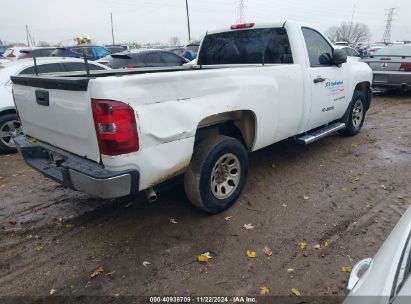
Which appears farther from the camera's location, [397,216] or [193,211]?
[193,211]

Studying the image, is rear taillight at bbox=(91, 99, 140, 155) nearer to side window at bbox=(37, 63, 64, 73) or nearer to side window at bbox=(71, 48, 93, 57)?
side window at bbox=(71, 48, 93, 57)

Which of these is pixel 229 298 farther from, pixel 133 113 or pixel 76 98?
pixel 76 98

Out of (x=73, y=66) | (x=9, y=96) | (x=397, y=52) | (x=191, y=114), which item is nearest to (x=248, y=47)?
(x=191, y=114)

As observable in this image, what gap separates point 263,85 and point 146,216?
1998 mm

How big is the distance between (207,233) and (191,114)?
1.25 metres

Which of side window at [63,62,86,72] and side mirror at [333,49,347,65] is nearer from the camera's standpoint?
side mirror at [333,49,347,65]

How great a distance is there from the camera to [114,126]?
8.52ft

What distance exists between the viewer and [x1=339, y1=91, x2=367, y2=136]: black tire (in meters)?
6.16

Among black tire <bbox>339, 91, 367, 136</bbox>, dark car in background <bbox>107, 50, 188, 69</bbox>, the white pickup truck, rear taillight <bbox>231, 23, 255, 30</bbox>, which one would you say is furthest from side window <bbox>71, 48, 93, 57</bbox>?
black tire <bbox>339, 91, 367, 136</bbox>

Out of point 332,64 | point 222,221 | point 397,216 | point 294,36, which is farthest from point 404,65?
point 222,221

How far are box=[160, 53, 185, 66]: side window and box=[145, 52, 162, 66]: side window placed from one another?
0.21 m

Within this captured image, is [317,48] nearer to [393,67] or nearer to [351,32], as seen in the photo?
[393,67]

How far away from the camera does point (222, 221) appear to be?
144 inches

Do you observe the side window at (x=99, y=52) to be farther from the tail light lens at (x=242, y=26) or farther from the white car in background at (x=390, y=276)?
the white car in background at (x=390, y=276)
